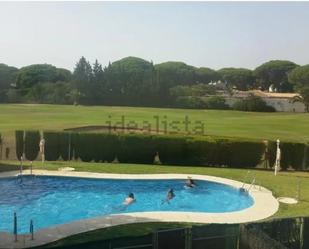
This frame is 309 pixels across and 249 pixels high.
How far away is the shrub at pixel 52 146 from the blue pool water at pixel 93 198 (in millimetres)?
5087

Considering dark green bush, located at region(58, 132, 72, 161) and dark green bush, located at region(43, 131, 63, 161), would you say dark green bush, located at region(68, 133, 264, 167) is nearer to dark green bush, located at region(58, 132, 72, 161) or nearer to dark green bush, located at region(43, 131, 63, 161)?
dark green bush, located at region(58, 132, 72, 161)

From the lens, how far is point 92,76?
293 feet

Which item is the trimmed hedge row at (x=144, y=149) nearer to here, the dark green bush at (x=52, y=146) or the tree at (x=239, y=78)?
the dark green bush at (x=52, y=146)

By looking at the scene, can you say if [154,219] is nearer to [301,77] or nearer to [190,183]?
[190,183]

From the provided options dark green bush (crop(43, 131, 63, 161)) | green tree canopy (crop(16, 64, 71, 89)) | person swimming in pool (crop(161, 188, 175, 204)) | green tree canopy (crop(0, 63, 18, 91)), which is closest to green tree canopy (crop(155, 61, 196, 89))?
green tree canopy (crop(16, 64, 71, 89))

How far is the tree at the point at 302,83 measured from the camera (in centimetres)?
7919

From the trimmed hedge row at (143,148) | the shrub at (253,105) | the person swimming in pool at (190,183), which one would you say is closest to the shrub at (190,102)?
the shrub at (253,105)

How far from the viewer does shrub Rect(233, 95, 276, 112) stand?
76438 millimetres

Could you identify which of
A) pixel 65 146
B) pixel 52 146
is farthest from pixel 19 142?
pixel 65 146

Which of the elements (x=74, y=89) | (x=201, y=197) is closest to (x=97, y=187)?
(x=201, y=197)

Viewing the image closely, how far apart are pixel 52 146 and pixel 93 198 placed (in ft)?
26.1

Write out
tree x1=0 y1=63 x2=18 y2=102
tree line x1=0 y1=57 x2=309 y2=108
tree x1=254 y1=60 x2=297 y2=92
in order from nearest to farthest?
tree line x1=0 y1=57 x2=309 y2=108 → tree x1=0 y1=63 x2=18 y2=102 → tree x1=254 y1=60 x2=297 y2=92

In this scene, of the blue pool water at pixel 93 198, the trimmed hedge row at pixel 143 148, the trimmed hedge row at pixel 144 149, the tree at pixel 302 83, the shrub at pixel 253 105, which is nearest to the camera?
the blue pool water at pixel 93 198

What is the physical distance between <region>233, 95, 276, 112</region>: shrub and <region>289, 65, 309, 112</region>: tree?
646cm
